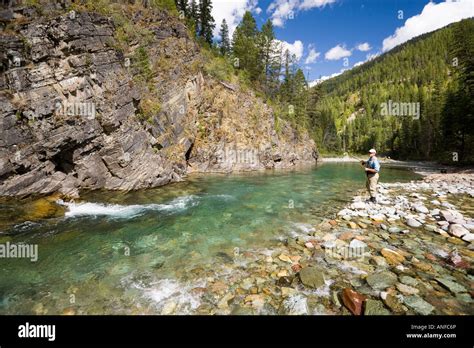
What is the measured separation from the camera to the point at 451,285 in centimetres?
630

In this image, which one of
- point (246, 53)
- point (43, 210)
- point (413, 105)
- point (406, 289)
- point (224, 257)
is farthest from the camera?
point (413, 105)

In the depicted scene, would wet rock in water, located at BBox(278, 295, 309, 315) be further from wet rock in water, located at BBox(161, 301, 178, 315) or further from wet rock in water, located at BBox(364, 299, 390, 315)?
wet rock in water, located at BBox(161, 301, 178, 315)

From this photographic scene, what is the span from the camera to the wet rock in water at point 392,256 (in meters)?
7.68

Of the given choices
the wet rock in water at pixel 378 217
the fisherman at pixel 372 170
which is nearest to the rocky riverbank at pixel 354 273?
the wet rock in water at pixel 378 217

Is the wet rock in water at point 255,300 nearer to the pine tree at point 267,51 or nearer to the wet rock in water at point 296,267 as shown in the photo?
the wet rock in water at point 296,267

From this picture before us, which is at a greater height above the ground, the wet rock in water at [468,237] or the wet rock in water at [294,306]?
the wet rock in water at [468,237]

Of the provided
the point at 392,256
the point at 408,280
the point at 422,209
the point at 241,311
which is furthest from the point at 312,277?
the point at 422,209

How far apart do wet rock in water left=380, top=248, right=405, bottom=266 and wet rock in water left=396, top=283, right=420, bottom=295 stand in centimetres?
130

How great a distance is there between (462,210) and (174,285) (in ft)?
51.9

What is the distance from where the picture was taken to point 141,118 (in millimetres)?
23891

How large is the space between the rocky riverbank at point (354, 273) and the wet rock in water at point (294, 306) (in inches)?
0.9

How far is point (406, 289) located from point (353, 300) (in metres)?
1.73

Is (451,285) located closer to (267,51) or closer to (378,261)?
(378,261)

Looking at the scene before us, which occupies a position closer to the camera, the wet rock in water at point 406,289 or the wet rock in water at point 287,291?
the wet rock in water at point 406,289
